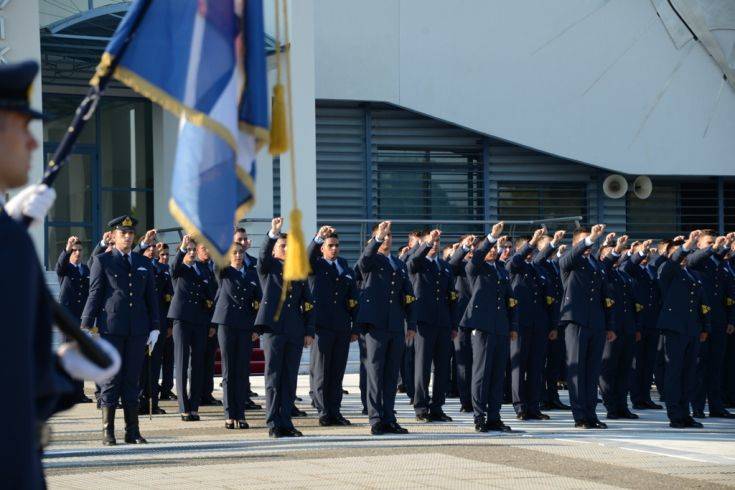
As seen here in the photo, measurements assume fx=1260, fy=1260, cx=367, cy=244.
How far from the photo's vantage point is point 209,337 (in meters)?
14.9

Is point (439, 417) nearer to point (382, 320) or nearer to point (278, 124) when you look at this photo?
point (382, 320)

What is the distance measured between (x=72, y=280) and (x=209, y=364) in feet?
6.82

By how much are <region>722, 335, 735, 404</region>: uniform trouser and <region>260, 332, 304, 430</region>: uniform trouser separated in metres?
6.51

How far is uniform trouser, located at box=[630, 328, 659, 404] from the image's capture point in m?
16.2

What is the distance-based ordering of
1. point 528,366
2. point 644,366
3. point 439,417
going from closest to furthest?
1. point 439,417
2. point 528,366
3. point 644,366

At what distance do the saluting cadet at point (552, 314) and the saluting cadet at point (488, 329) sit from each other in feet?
4.83

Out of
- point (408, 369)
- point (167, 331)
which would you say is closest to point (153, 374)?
point (167, 331)

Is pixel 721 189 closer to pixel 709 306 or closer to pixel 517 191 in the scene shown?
pixel 517 191

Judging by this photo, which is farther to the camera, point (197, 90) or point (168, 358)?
point (168, 358)

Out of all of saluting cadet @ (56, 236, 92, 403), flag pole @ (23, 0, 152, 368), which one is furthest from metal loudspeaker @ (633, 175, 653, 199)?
flag pole @ (23, 0, 152, 368)

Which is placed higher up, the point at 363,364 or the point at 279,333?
the point at 279,333

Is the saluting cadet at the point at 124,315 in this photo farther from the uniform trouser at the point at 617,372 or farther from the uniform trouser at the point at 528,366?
the uniform trouser at the point at 617,372

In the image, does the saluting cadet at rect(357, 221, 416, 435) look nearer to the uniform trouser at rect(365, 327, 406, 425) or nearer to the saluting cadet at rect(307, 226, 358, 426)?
the uniform trouser at rect(365, 327, 406, 425)

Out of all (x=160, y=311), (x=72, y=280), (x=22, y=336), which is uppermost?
(x=22, y=336)
